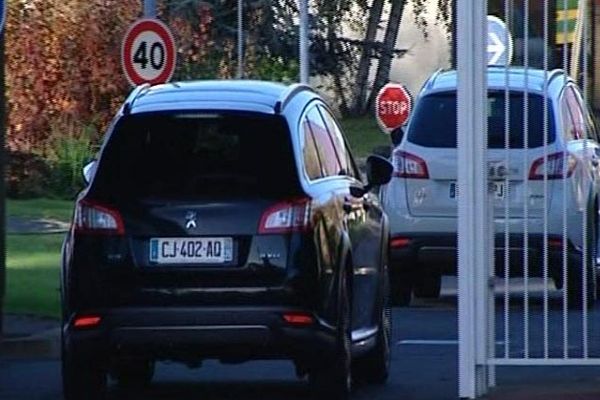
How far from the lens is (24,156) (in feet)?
101

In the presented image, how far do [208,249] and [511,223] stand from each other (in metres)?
1.91

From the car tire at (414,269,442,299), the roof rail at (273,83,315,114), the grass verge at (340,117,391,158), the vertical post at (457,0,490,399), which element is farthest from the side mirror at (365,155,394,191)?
the grass verge at (340,117,391,158)

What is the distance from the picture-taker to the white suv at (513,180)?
11141mm

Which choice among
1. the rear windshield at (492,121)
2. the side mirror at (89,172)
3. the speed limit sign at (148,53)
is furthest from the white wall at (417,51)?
the side mirror at (89,172)

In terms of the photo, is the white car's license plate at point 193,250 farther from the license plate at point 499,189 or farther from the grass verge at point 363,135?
the grass verge at point 363,135

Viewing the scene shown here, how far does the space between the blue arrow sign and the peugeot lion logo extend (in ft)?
6.22

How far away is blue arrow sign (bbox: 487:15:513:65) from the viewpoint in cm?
1089

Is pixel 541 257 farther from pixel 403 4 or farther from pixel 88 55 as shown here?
pixel 403 4

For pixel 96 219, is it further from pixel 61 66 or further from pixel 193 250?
pixel 61 66

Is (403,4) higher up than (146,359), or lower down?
higher up

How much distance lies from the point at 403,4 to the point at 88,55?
14.5m

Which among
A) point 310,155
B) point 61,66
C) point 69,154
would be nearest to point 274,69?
point 61,66

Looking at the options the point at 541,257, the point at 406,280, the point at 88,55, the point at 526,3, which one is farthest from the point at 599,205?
the point at 88,55

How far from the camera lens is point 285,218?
408 inches
